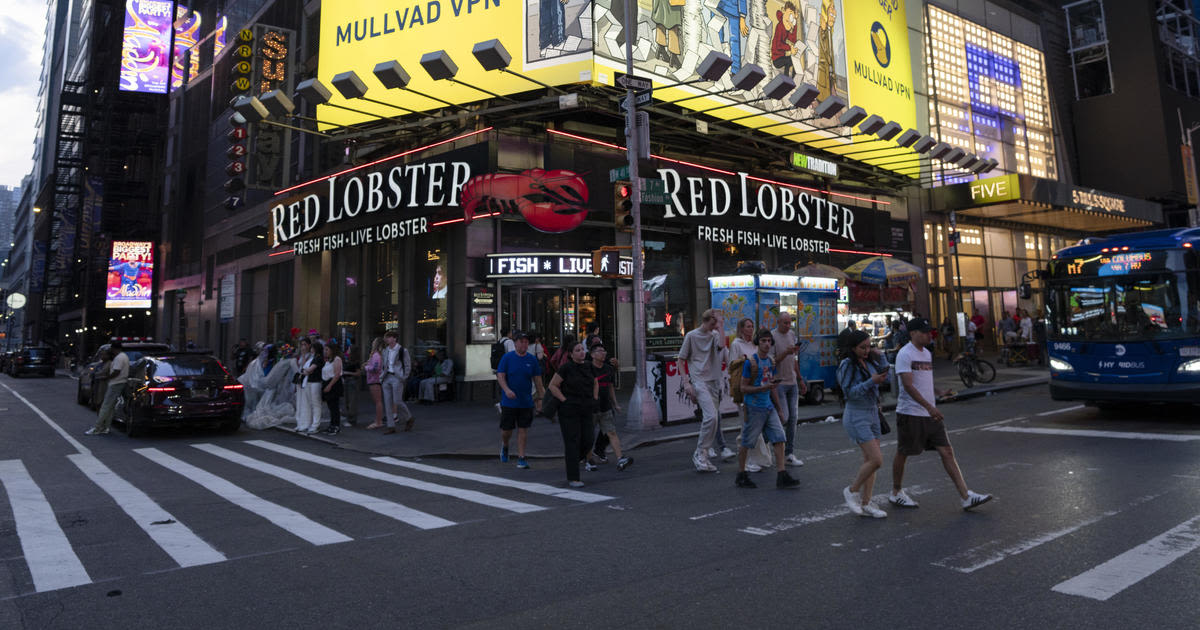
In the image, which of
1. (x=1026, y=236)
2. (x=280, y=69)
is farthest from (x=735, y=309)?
(x=1026, y=236)

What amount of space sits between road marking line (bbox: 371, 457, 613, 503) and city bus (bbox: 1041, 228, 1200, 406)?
9.53 metres

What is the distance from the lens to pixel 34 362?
3541 cm

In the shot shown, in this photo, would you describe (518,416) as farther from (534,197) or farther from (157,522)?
(534,197)

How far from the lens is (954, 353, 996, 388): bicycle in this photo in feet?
56.5

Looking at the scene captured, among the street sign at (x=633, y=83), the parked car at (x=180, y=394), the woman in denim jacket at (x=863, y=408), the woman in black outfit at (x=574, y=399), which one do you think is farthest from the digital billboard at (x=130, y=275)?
the woman in denim jacket at (x=863, y=408)

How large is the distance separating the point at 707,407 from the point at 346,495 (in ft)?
15.1

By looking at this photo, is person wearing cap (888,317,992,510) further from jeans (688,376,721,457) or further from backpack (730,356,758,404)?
jeans (688,376,721,457)

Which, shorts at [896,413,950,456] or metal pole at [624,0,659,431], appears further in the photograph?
metal pole at [624,0,659,431]

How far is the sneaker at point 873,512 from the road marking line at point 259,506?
4.57 meters

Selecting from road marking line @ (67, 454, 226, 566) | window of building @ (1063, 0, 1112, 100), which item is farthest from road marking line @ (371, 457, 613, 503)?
window of building @ (1063, 0, 1112, 100)

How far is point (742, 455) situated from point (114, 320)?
6123 centimetres

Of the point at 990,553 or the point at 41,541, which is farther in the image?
the point at 41,541

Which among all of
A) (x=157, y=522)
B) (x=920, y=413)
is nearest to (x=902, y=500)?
(x=920, y=413)

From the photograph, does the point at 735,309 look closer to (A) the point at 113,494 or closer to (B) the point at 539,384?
(B) the point at 539,384
